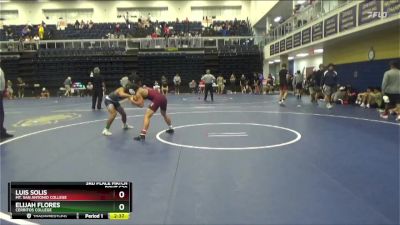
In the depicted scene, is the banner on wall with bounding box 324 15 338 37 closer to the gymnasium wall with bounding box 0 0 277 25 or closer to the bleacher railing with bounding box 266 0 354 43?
the bleacher railing with bounding box 266 0 354 43

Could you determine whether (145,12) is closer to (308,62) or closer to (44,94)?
(44,94)

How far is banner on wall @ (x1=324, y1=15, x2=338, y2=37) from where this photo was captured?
47.7 ft

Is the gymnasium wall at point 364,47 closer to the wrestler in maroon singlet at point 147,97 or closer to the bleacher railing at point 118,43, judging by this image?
the wrestler in maroon singlet at point 147,97

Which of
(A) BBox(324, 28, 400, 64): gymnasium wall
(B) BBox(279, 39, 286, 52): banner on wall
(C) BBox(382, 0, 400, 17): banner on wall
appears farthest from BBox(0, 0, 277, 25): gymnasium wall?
(C) BBox(382, 0, 400, 17): banner on wall

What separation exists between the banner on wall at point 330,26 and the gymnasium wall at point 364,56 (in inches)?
53.7

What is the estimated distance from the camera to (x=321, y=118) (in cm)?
1090

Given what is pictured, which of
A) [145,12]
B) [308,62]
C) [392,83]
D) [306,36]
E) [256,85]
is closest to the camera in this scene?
[392,83]

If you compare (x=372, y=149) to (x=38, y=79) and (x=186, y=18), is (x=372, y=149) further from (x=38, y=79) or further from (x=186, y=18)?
(x=186, y=18)

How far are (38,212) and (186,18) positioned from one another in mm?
36878

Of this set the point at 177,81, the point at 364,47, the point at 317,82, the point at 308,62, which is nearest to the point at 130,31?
the point at 177,81

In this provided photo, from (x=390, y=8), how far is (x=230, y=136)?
655 centimetres

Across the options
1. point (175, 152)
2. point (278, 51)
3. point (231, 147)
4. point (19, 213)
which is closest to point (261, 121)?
point (231, 147)
